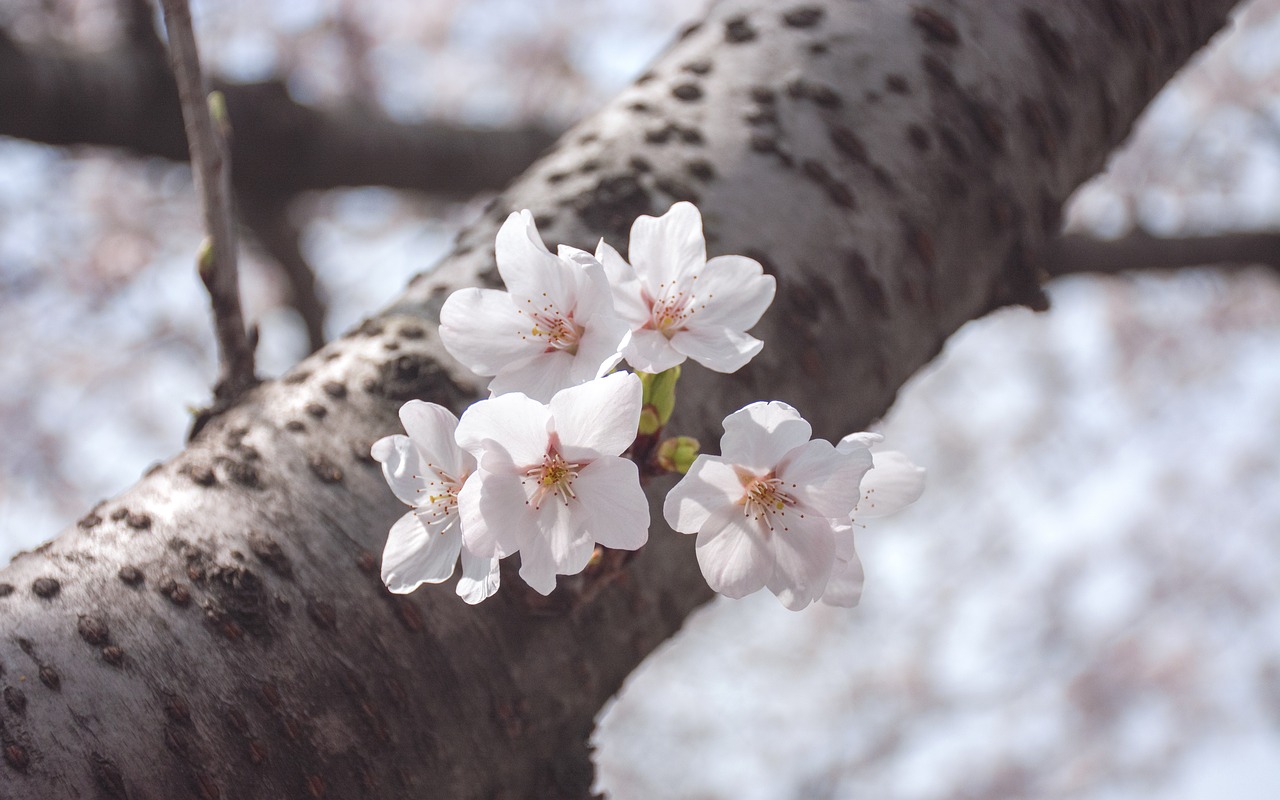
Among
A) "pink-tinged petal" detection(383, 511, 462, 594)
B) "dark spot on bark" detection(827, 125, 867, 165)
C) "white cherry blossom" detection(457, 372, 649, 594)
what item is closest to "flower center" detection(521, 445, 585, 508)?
"white cherry blossom" detection(457, 372, 649, 594)

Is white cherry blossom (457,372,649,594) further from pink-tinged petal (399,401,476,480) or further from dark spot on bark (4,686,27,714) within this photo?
dark spot on bark (4,686,27,714)

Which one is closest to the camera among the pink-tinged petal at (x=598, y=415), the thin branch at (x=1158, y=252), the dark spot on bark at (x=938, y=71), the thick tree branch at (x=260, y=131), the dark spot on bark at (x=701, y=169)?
the pink-tinged petal at (x=598, y=415)

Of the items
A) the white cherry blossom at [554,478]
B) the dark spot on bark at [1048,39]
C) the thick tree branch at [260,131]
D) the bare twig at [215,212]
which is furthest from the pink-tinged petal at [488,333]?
the thick tree branch at [260,131]

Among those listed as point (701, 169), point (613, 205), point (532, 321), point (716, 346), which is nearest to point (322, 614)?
point (532, 321)

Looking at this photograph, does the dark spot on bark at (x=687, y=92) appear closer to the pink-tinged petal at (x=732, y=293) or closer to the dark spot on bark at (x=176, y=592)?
the pink-tinged petal at (x=732, y=293)

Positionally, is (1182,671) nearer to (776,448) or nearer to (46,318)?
(776,448)

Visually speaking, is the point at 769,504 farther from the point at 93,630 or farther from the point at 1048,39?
the point at 1048,39

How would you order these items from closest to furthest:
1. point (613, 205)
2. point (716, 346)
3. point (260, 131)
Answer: point (716, 346)
point (613, 205)
point (260, 131)
